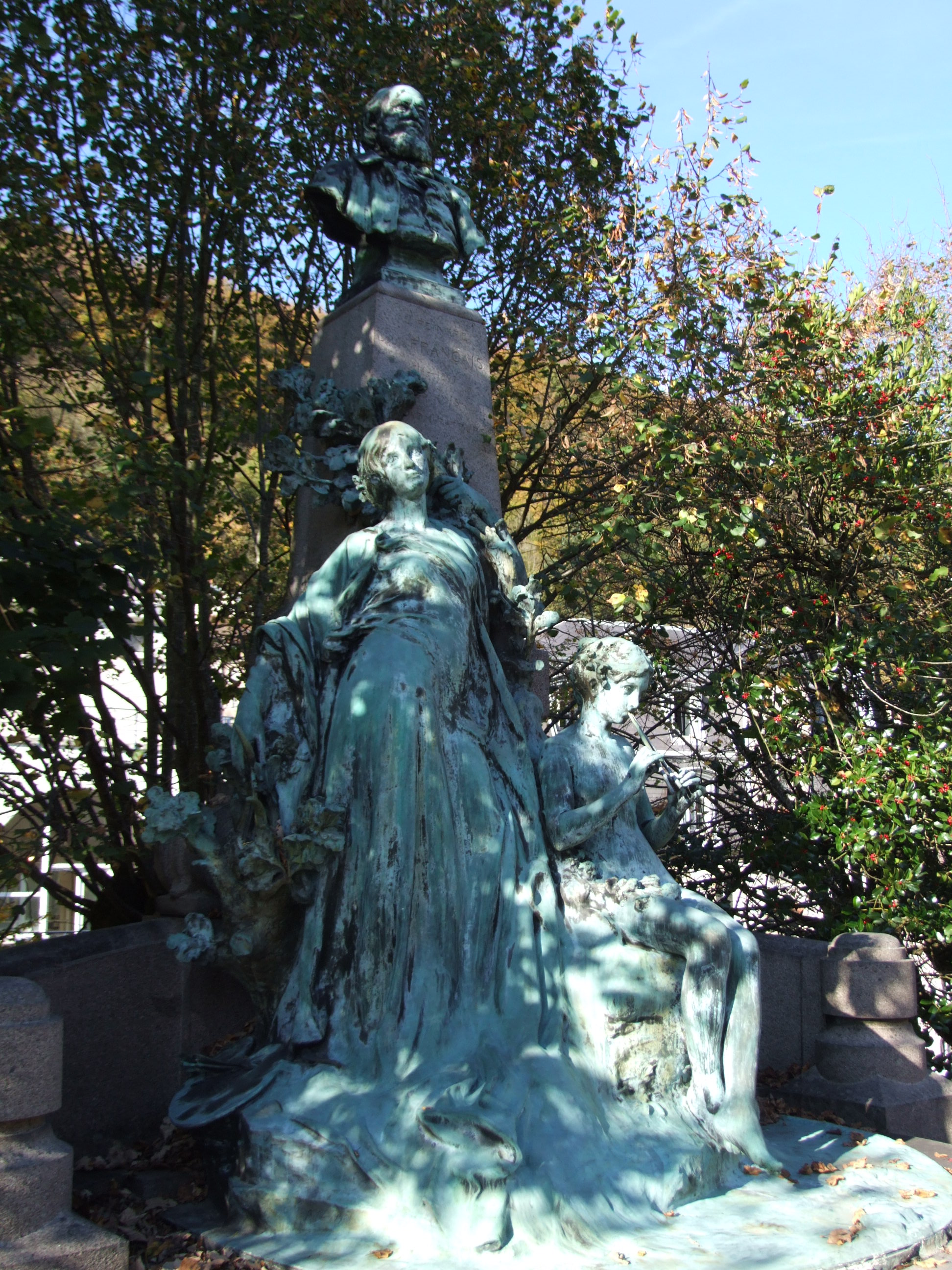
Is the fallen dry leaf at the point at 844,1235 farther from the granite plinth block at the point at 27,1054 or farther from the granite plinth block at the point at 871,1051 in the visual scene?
the granite plinth block at the point at 27,1054

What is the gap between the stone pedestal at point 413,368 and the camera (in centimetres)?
481

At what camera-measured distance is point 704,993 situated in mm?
3756

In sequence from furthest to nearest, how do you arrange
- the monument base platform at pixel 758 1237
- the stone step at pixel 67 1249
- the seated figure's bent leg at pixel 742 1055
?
the seated figure's bent leg at pixel 742 1055
the monument base platform at pixel 758 1237
the stone step at pixel 67 1249

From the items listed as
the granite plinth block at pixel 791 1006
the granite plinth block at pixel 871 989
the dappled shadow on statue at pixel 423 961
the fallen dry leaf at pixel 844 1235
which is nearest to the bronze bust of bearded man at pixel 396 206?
the dappled shadow on statue at pixel 423 961

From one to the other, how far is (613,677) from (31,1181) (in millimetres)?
2511

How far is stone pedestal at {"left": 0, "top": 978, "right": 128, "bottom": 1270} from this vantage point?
2969mm

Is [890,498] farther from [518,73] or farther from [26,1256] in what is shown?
[26,1256]

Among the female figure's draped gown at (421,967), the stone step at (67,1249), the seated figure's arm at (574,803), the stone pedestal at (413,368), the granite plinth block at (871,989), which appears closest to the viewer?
the stone step at (67,1249)

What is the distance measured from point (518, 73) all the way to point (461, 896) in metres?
6.63

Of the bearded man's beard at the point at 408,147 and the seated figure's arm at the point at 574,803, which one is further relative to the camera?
the bearded man's beard at the point at 408,147

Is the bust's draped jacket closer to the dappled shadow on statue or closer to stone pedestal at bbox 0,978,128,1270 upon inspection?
the dappled shadow on statue

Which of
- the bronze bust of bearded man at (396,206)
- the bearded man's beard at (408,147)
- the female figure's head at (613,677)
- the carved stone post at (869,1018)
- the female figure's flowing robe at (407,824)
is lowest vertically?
the carved stone post at (869,1018)

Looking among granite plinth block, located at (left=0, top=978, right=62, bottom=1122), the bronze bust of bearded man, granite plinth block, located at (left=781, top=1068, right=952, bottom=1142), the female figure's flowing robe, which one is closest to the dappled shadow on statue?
the female figure's flowing robe

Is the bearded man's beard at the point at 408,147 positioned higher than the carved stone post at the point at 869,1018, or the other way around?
the bearded man's beard at the point at 408,147
